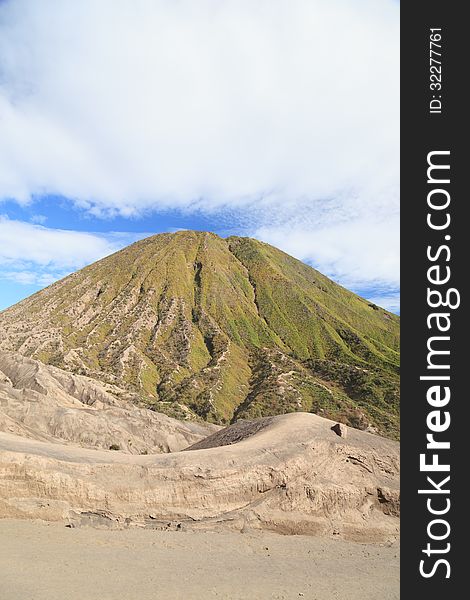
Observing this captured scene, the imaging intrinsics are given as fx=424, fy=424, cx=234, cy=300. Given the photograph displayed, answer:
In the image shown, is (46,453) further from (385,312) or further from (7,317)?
(385,312)

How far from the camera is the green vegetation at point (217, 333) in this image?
72.8 m

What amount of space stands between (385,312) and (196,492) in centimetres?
12383

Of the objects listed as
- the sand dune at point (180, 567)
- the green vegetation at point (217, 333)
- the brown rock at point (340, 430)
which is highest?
the green vegetation at point (217, 333)

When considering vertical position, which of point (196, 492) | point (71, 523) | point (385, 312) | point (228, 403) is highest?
point (385, 312)

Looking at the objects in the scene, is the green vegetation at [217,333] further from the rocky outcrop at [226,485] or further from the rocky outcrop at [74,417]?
the rocky outcrop at [226,485]

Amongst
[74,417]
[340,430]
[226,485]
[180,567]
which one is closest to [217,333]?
[74,417]

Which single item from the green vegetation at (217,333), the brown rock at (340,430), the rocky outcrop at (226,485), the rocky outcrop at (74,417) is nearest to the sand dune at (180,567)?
the rocky outcrop at (226,485)

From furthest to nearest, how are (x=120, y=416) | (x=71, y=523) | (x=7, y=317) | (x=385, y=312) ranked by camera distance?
(x=385, y=312), (x=7, y=317), (x=120, y=416), (x=71, y=523)

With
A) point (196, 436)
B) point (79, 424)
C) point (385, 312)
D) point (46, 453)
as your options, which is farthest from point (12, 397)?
point (385, 312)

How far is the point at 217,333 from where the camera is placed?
9781 cm

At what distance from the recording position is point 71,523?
14312mm

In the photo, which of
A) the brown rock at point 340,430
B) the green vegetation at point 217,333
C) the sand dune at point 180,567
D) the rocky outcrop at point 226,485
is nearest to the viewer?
the sand dune at point 180,567

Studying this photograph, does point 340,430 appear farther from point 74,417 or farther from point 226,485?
point 74,417

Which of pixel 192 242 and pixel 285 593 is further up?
pixel 192 242
